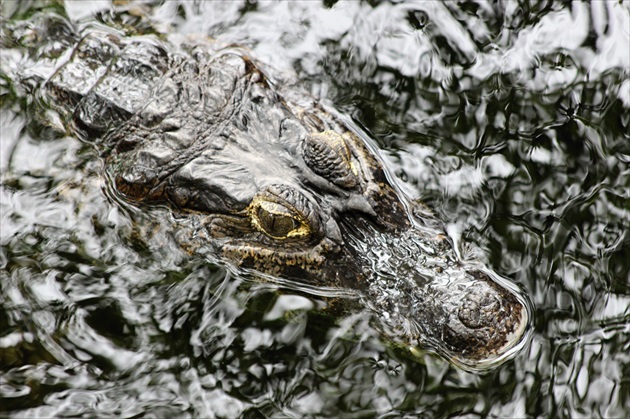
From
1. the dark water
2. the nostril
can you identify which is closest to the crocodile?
the nostril

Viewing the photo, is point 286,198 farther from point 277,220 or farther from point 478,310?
point 478,310

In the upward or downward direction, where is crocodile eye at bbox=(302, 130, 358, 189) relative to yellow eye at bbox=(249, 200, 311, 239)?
upward

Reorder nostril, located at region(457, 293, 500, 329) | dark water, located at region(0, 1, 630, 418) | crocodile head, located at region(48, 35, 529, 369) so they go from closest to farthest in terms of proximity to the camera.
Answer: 1. nostril, located at region(457, 293, 500, 329)
2. crocodile head, located at region(48, 35, 529, 369)
3. dark water, located at region(0, 1, 630, 418)

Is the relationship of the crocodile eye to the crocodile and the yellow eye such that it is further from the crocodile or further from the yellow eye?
the yellow eye

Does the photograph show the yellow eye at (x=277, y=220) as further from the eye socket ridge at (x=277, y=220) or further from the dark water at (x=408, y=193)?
the dark water at (x=408, y=193)

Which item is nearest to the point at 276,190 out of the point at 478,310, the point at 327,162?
the point at 327,162

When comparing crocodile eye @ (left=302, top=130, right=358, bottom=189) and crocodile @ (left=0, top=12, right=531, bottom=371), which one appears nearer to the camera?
crocodile @ (left=0, top=12, right=531, bottom=371)

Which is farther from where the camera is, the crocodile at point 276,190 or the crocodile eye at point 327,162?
the crocodile eye at point 327,162

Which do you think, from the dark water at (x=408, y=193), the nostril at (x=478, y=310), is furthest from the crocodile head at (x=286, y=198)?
the dark water at (x=408, y=193)
